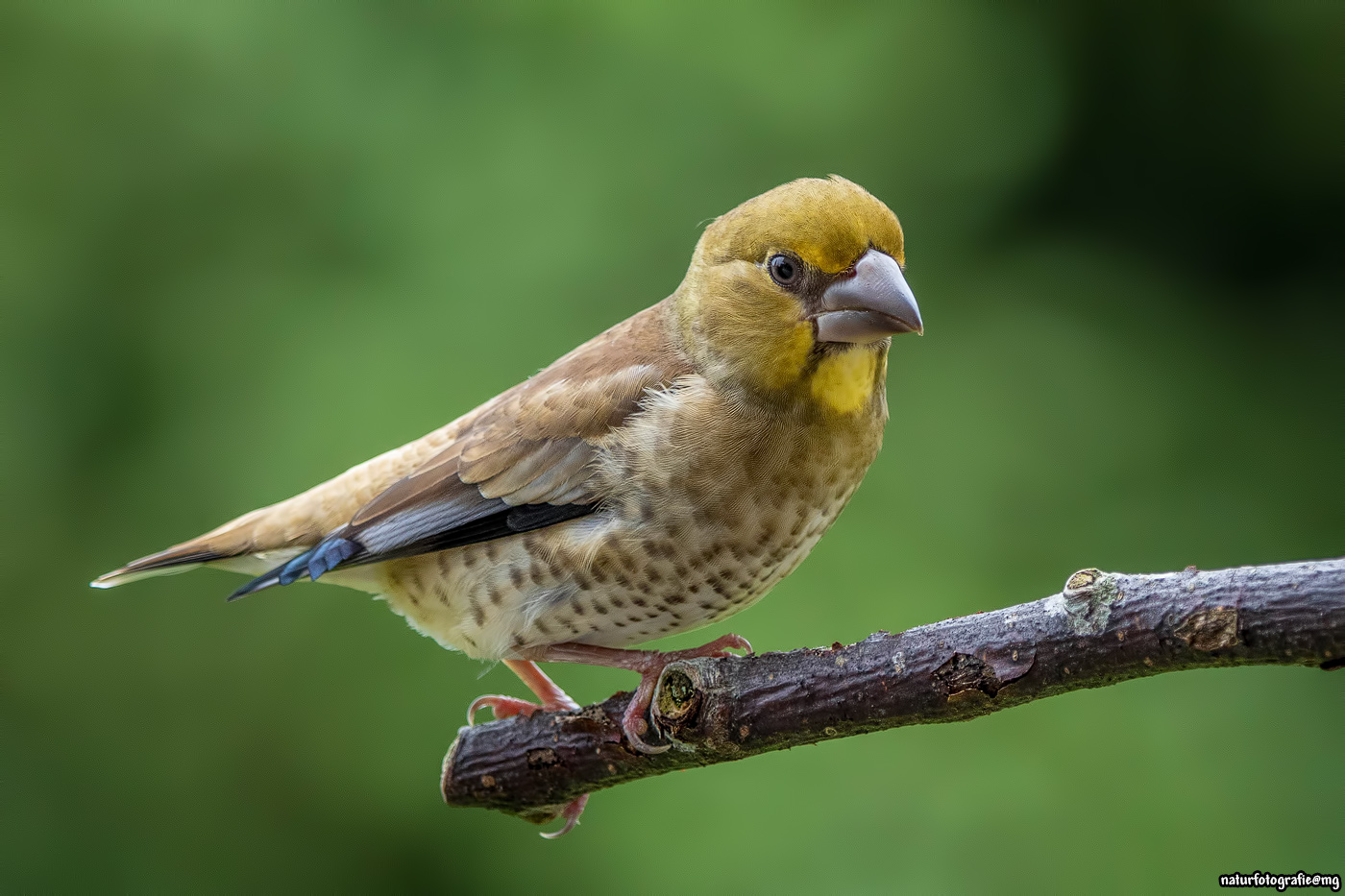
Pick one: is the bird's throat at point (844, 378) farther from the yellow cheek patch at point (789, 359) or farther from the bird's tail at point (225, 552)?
the bird's tail at point (225, 552)

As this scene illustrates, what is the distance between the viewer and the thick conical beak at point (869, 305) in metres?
2.55

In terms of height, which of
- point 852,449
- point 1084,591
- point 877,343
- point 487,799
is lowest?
point 487,799

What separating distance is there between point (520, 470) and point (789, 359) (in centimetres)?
75

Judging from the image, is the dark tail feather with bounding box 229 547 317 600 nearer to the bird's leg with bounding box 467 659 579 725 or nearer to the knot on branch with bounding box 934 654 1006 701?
the bird's leg with bounding box 467 659 579 725

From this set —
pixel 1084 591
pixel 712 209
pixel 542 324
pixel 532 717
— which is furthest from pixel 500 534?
pixel 712 209

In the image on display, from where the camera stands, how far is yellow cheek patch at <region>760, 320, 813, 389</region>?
2750 millimetres

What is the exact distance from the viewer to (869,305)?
2596 millimetres

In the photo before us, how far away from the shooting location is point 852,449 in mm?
2883

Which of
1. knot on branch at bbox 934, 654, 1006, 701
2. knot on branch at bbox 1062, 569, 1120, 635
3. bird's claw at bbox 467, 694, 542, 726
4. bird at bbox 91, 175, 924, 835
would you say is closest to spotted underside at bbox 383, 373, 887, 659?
bird at bbox 91, 175, 924, 835

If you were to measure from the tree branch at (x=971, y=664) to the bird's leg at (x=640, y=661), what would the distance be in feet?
0.23

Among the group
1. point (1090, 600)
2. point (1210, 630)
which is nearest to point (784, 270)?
point (1090, 600)

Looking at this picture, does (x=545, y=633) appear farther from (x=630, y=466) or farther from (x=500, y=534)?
(x=630, y=466)

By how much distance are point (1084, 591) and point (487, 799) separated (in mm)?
1725

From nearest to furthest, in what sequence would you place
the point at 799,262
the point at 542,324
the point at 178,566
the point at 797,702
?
the point at 797,702
the point at 799,262
the point at 178,566
the point at 542,324
